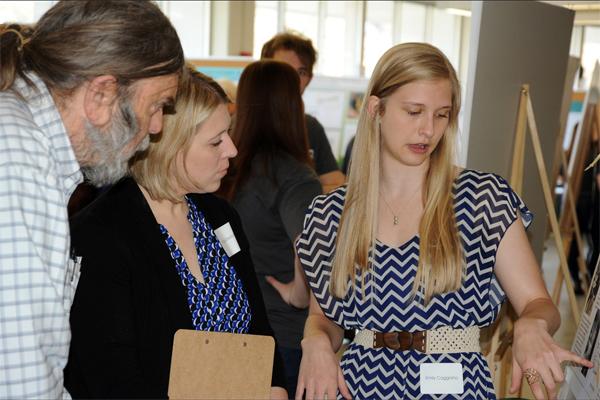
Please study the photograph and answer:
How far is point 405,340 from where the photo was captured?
1.93 m

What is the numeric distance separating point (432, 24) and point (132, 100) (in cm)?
1773

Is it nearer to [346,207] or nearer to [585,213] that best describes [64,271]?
[346,207]

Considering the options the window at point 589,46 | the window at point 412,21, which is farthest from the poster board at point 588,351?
the window at point 412,21

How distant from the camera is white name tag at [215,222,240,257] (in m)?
1.97

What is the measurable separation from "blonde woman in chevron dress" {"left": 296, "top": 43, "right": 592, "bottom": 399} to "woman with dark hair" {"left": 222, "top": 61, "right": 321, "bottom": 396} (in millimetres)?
534

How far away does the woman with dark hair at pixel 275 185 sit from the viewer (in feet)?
8.76

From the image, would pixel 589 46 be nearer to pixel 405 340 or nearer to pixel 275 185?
pixel 275 185

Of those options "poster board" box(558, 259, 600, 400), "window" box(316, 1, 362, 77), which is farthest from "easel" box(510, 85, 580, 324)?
"window" box(316, 1, 362, 77)

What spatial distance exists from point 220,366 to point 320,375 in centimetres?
39

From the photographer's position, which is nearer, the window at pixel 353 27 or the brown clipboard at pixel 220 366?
the brown clipboard at pixel 220 366

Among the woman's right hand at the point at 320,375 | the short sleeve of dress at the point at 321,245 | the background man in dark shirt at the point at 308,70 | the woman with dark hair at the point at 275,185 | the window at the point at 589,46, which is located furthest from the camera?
the window at the point at 589,46

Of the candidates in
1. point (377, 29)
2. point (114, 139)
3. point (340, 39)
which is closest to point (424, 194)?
point (114, 139)

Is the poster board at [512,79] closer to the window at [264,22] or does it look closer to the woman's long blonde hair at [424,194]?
the woman's long blonde hair at [424,194]

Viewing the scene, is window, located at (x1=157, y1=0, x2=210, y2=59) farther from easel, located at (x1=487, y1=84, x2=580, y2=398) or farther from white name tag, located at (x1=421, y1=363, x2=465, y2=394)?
white name tag, located at (x1=421, y1=363, x2=465, y2=394)
